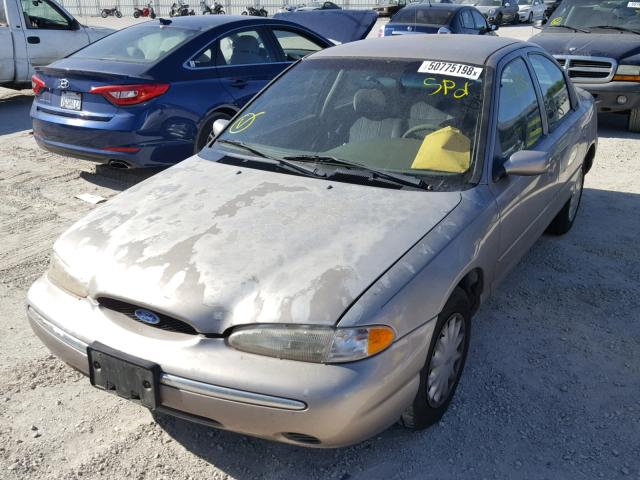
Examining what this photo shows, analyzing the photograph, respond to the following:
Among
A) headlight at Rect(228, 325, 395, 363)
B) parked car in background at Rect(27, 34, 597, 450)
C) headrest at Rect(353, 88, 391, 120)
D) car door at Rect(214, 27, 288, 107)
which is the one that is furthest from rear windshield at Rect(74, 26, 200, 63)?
headlight at Rect(228, 325, 395, 363)

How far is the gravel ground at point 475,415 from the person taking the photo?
2725 millimetres

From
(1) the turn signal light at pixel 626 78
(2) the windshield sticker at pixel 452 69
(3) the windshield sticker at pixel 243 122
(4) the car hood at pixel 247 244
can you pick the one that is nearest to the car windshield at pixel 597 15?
(1) the turn signal light at pixel 626 78

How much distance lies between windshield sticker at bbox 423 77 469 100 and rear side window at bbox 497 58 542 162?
199 mm

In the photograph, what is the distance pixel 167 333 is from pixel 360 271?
30.7 inches

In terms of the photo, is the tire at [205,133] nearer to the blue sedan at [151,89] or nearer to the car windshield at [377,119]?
the blue sedan at [151,89]

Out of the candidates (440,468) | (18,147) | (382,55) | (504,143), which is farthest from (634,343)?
(18,147)

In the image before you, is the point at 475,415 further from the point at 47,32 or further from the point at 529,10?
the point at 529,10

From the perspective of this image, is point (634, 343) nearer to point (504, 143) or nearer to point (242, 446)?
point (504, 143)

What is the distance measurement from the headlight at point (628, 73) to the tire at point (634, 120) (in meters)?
0.44

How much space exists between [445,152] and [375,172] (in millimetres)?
378

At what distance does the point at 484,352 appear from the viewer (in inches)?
141

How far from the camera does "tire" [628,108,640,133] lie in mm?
8344

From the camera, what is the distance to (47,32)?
1034 centimetres

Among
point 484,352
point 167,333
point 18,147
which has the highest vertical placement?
point 167,333
